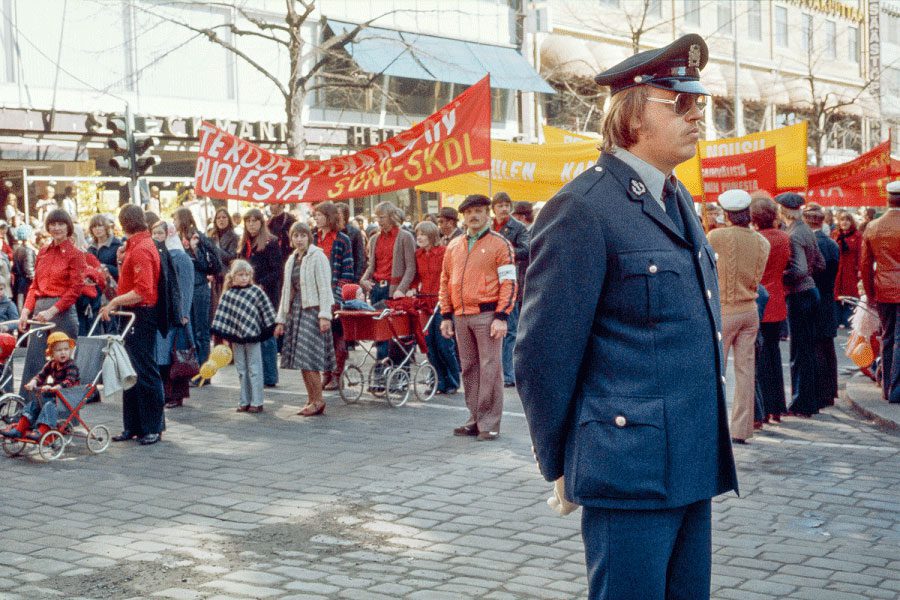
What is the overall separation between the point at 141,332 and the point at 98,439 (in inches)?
37.7

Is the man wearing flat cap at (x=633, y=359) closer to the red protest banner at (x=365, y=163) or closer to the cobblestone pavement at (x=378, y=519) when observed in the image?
the cobblestone pavement at (x=378, y=519)

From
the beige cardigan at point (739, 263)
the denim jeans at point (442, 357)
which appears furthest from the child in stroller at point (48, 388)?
the beige cardigan at point (739, 263)

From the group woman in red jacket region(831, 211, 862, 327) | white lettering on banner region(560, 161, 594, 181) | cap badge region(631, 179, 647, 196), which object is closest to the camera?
cap badge region(631, 179, 647, 196)

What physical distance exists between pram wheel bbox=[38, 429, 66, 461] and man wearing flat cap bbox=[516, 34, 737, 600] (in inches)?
258

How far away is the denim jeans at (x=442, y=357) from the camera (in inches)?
484

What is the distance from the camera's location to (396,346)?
12406 mm

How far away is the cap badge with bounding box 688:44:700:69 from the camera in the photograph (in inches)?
131

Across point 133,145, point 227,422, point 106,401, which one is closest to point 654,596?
point 227,422

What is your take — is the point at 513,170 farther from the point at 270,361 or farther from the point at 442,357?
the point at 270,361

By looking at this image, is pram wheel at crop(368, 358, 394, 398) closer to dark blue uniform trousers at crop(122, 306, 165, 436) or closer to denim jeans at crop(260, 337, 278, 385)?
denim jeans at crop(260, 337, 278, 385)

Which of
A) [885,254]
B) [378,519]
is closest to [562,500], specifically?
[378,519]

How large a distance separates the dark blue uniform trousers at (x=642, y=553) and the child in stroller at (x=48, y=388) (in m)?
6.69

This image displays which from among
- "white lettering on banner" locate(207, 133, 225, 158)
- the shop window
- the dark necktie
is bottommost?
the dark necktie

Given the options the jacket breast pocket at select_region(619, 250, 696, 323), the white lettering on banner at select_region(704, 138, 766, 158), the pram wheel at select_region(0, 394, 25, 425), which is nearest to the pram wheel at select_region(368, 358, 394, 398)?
the pram wheel at select_region(0, 394, 25, 425)
